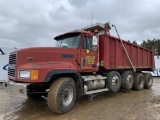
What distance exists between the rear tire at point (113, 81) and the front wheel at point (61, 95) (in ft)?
8.04

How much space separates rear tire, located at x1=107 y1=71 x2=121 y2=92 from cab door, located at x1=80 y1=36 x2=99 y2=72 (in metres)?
0.79

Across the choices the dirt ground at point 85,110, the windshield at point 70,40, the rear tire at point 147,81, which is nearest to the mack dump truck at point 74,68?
the windshield at point 70,40

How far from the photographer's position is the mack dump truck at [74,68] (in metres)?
5.76

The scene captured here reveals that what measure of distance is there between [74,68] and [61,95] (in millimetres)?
1158

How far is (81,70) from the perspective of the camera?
7.31 metres

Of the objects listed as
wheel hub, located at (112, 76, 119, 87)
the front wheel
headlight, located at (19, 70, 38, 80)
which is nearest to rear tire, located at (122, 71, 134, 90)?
wheel hub, located at (112, 76, 119, 87)

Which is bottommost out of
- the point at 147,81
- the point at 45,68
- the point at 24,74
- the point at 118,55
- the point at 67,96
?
the point at 67,96

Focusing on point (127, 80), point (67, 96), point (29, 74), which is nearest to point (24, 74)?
point (29, 74)

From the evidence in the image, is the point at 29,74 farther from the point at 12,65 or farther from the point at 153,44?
the point at 153,44

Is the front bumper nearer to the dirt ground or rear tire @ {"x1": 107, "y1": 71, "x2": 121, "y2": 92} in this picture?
the dirt ground

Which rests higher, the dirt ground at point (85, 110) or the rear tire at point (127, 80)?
the rear tire at point (127, 80)

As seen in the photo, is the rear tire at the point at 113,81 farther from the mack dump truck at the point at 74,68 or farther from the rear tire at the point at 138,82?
the rear tire at the point at 138,82

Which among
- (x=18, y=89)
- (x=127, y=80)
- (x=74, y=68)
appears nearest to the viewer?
(x=18, y=89)

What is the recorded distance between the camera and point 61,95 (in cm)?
587
